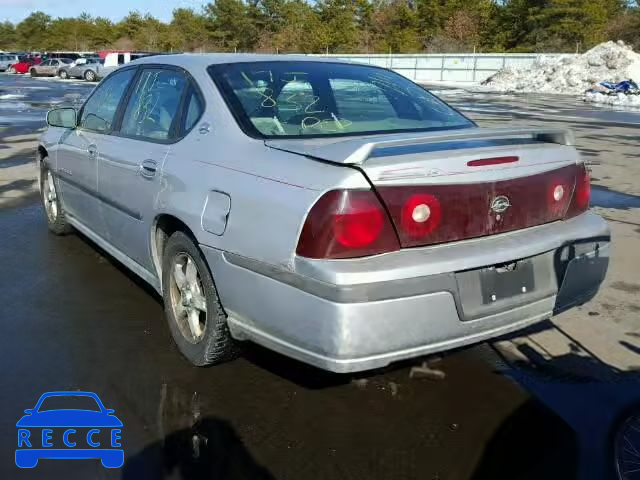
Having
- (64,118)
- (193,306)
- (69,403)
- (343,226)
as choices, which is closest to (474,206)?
(343,226)

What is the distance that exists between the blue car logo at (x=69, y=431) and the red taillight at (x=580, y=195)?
242 cm

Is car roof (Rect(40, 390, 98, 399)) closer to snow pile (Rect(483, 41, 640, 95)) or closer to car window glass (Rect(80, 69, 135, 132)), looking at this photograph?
car window glass (Rect(80, 69, 135, 132))

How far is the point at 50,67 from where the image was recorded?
152 ft

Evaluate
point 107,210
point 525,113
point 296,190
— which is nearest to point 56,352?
point 107,210

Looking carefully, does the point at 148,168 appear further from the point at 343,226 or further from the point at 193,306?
the point at 343,226

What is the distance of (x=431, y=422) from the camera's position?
2975 mm

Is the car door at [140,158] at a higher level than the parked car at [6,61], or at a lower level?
lower

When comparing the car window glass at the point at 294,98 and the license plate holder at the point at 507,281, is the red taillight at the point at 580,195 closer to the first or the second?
the license plate holder at the point at 507,281

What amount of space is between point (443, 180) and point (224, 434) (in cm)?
148

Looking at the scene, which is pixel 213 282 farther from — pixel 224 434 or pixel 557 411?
pixel 557 411

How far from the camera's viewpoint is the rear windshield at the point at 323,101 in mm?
3326

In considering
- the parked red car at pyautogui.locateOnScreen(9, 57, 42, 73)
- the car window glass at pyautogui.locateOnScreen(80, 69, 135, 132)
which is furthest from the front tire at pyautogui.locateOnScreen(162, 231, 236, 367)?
the parked red car at pyautogui.locateOnScreen(9, 57, 42, 73)

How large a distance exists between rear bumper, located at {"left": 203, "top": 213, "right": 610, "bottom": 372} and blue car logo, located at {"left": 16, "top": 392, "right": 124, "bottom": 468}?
2.40ft

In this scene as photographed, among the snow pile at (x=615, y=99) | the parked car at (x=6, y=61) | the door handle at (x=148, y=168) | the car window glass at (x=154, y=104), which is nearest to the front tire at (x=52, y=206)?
the car window glass at (x=154, y=104)
